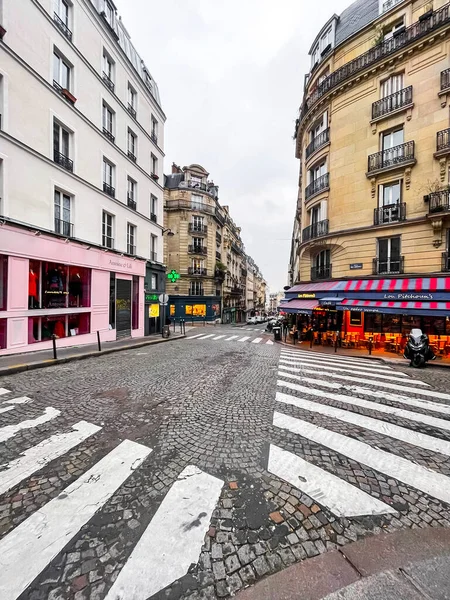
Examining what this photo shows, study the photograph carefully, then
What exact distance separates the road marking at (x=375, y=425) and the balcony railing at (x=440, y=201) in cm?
1298

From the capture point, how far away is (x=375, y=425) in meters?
4.35

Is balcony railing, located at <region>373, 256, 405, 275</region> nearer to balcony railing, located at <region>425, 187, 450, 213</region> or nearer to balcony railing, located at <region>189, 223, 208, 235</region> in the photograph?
balcony railing, located at <region>425, 187, 450, 213</region>

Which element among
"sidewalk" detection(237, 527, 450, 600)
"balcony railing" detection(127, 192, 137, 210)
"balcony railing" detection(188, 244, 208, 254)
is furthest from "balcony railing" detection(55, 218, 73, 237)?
"balcony railing" detection(188, 244, 208, 254)

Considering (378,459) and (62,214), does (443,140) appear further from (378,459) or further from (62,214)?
(62,214)

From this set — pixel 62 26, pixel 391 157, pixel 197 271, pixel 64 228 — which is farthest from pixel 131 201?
pixel 197 271

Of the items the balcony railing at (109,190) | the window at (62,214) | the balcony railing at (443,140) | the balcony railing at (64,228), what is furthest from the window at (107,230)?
the balcony railing at (443,140)

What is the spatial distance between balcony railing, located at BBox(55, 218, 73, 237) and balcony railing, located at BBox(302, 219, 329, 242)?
15.0 metres

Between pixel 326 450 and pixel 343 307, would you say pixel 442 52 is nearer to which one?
pixel 343 307

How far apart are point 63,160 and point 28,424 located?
12082 mm

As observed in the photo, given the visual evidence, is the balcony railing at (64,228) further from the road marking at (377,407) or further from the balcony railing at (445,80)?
the balcony railing at (445,80)

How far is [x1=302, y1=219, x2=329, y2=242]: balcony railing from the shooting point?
54.4ft

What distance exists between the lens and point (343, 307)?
43.2 ft

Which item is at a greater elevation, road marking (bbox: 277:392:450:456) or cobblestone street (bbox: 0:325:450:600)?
cobblestone street (bbox: 0:325:450:600)

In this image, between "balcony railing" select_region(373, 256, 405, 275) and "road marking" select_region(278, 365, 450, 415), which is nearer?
"road marking" select_region(278, 365, 450, 415)
